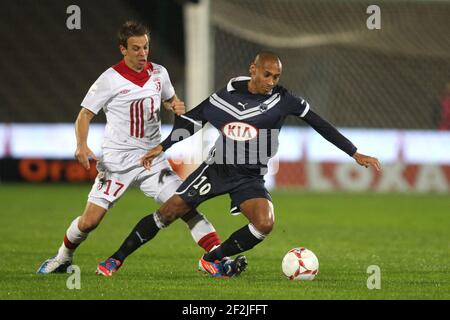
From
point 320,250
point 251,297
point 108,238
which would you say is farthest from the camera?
point 108,238

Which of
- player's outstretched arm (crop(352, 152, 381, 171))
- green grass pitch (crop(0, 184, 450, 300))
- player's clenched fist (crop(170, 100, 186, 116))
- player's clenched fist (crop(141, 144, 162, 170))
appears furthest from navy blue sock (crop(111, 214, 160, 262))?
player's outstretched arm (crop(352, 152, 381, 171))

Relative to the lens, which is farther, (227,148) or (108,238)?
(108,238)

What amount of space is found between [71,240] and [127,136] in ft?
2.96

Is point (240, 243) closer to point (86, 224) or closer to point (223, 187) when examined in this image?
point (223, 187)

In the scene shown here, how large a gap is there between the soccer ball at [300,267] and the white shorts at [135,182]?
3.54ft

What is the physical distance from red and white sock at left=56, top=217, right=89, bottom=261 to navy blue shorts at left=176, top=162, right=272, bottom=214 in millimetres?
819

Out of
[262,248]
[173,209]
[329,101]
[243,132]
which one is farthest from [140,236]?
[329,101]

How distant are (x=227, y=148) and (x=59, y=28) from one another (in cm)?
1630

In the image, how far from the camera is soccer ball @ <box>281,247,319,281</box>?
6895mm

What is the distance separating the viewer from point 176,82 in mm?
22172

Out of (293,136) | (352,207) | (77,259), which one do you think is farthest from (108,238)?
(293,136)

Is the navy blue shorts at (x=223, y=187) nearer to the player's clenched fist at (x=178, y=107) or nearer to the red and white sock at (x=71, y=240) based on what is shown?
the player's clenched fist at (x=178, y=107)

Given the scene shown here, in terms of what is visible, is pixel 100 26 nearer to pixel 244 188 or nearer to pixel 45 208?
pixel 45 208

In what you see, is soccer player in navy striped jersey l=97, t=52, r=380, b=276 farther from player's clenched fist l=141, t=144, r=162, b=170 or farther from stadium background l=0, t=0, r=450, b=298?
stadium background l=0, t=0, r=450, b=298
